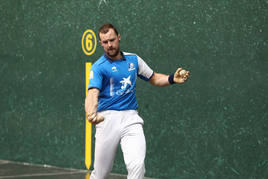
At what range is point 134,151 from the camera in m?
4.18

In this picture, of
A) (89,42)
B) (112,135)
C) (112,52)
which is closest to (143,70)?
(112,52)

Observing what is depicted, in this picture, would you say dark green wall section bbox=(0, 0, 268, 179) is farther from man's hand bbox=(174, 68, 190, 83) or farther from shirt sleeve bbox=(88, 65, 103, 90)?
shirt sleeve bbox=(88, 65, 103, 90)

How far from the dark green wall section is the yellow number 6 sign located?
69mm

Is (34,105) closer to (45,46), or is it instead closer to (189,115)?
(45,46)

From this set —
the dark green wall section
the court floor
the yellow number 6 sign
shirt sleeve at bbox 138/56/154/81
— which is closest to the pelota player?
shirt sleeve at bbox 138/56/154/81

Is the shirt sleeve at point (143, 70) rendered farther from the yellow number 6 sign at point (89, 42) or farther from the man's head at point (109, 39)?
the yellow number 6 sign at point (89, 42)

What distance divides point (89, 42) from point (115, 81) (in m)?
2.28

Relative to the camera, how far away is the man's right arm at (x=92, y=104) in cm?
397

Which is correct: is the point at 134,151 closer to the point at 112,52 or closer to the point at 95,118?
the point at 95,118

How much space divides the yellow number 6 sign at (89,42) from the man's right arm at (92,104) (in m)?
2.32

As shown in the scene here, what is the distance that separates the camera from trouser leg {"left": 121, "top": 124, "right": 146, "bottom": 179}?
162 inches

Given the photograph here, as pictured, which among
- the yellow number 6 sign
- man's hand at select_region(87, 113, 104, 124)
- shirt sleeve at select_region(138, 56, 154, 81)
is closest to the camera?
man's hand at select_region(87, 113, 104, 124)

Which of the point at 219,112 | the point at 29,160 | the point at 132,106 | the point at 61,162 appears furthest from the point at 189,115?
the point at 29,160

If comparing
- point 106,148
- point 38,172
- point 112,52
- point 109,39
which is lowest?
point 38,172
